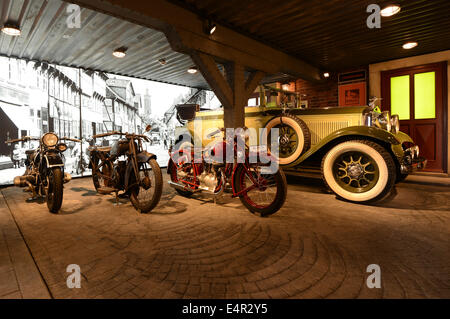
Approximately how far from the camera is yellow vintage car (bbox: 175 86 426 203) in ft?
10.8

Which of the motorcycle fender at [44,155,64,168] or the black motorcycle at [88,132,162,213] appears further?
the motorcycle fender at [44,155,64,168]

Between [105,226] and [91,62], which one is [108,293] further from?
[91,62]

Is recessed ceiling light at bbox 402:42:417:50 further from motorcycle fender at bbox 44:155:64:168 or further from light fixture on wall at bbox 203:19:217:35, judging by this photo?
motorcycle fender at bbox 44:155:64:168

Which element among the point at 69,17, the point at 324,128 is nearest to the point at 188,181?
the point at 324,128

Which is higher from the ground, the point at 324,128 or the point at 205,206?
the point at 324,128

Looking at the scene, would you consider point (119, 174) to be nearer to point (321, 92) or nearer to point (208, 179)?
point (208, 179)

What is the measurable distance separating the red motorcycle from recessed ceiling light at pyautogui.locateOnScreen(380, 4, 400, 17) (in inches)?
136

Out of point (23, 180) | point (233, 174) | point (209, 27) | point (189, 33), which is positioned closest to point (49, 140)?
point (23, 180)

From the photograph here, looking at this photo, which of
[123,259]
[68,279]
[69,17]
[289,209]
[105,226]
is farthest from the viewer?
[69,17]

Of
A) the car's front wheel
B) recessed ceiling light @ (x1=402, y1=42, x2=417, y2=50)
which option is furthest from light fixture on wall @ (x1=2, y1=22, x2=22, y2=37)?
recessed ceiling light @ (x1=402, y1=42, x2=417, y2=50)

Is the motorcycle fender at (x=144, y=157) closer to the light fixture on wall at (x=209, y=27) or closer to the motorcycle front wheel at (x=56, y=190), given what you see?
the motorcycle front wheel at (x=56, y=190)

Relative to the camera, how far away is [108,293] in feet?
4.89

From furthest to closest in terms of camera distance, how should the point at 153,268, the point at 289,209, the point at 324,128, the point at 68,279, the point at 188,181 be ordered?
the point at 324,128
the point at 188,181
the point at 289,209
the point at 153,268
the point at 68,279
